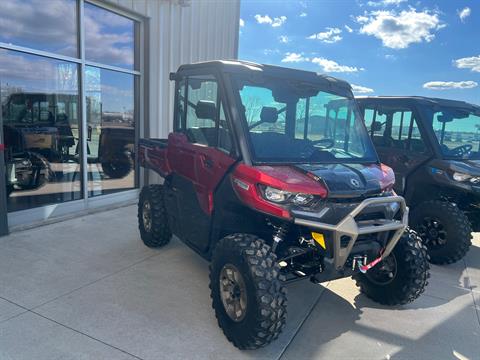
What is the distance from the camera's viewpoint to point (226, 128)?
3.02 m

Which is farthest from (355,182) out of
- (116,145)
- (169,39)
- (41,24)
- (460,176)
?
(169,39)

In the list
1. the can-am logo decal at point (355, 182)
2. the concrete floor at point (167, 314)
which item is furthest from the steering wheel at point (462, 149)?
the can-am logo decal at point (355, 182)

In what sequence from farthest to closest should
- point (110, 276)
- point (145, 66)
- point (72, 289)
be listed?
1. point (145, 66)
2. point (110, 276)
3. point (72, 289)

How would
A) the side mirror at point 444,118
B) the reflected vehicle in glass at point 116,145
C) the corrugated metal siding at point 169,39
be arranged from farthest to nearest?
the corrugated metal siding at point 169,39 < the reflected vehicle in glass at point 116,145 < the side mirror at point 444,118

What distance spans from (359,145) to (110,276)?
2750mm

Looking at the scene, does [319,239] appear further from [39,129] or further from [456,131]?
[39,129]

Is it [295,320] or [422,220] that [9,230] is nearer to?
[295,320]

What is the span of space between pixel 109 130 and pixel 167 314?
4.47 meters

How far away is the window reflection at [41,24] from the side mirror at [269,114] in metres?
3.99

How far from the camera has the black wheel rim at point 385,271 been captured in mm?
3348

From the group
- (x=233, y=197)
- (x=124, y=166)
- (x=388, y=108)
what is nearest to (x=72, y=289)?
(x=233, y=197)

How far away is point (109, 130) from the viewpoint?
6707 millimetres

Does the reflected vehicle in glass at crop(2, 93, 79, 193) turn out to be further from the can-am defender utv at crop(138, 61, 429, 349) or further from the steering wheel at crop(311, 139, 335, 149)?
the steering wheel at crop(311, 139, 335, 149)

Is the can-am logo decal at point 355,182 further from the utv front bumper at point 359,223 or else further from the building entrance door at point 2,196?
the building entrance door at point 2,196
